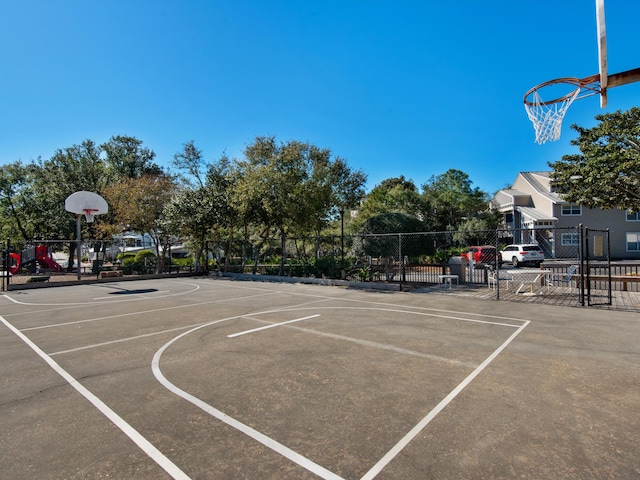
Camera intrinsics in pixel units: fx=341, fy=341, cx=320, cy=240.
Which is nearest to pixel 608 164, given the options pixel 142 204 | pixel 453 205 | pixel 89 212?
pixel 453 205

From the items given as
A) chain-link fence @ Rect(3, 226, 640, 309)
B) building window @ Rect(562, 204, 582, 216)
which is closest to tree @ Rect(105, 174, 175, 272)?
chain-link fence @ Rect(3, 226, 640, 309)

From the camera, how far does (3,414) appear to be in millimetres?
3824

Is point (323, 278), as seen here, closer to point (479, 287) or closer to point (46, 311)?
point (479, 287)

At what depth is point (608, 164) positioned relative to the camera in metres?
21.0

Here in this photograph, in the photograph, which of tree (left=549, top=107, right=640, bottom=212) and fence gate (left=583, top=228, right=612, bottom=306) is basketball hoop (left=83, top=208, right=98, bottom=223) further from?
tree (left=549, top=107, right=640, bottom=212)

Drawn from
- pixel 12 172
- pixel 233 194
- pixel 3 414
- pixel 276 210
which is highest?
pixel 12 172

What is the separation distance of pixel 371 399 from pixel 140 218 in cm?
2164

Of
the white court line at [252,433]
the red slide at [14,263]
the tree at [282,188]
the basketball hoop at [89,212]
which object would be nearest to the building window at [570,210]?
the tree at [282,188]

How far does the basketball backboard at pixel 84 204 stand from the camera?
64.1 feet

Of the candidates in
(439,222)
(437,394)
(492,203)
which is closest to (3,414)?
(437,394)

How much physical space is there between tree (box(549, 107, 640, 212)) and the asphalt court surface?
17250 millimetres

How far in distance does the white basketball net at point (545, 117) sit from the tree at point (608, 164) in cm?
1576

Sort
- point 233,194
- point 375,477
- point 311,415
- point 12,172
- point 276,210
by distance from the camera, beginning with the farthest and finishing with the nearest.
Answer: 1. point 12,172
2. point 233,194
3. point 276,210
4. point 311,415
5. point 375,477

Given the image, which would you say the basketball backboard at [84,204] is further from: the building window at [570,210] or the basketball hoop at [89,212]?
the building window at [570,210]
